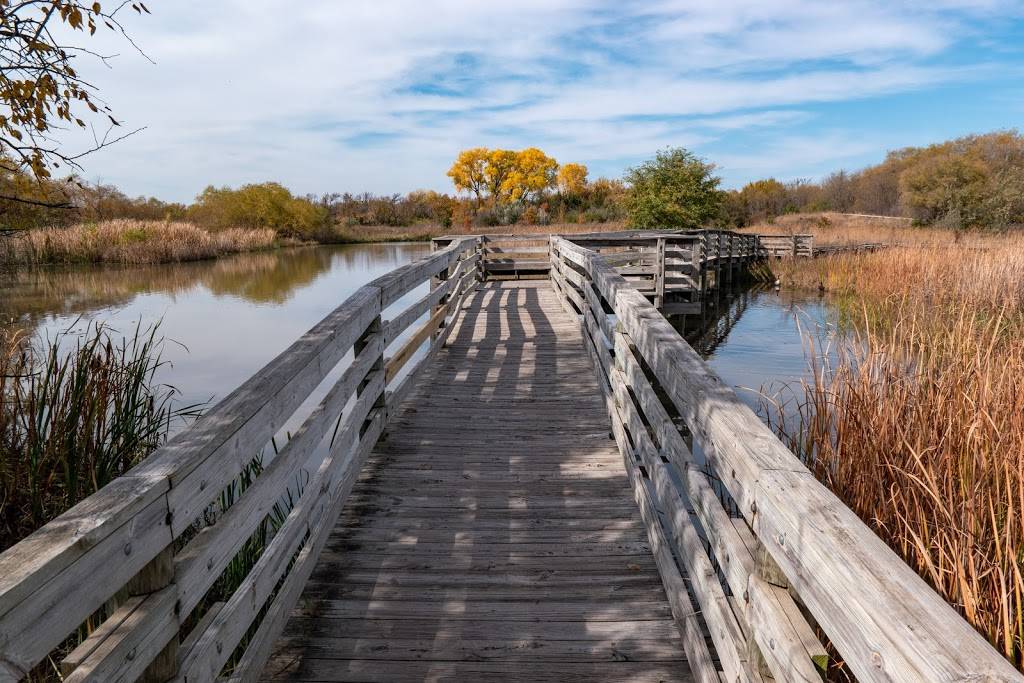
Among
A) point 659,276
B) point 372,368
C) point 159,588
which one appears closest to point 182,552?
point 159,588

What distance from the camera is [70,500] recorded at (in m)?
3.81

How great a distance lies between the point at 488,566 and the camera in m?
3.09

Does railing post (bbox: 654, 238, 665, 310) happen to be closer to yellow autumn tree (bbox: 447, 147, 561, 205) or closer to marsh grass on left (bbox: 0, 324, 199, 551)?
marsh grass on left (bbox: 0, 324, 199, 551)

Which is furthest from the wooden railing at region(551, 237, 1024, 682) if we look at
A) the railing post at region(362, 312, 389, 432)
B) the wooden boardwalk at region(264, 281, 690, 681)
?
the railing post at region(362, 312, 389, 432)

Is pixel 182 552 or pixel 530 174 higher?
pixel 530 174

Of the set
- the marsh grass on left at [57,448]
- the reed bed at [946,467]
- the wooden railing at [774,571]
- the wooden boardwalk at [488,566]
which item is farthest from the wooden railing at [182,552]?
the reed bed at [946,467]

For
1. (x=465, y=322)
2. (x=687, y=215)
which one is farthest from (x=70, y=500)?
(x=687, y=215)

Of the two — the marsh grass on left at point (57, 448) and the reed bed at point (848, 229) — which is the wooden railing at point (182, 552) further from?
the reed bed at point (848, 229)

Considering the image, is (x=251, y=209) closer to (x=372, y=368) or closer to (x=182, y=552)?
(x=372, y=368)

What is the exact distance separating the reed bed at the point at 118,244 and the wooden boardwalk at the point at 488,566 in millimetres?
20420

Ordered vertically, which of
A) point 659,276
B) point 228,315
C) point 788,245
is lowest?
point 228,315

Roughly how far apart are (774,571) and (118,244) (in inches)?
1141

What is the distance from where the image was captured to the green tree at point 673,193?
108 feet

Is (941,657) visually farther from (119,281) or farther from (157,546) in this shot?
(119,281)
